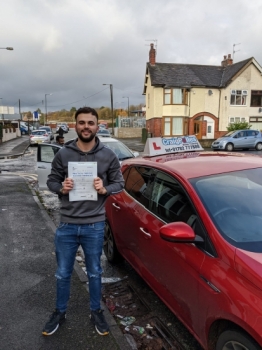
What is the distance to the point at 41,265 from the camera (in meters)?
4.09

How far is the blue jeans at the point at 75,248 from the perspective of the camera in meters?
2.58

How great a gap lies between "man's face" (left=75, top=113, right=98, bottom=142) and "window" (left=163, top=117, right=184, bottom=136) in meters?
29.8

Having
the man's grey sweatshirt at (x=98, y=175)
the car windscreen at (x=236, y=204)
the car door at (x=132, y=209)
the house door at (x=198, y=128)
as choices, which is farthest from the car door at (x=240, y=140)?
the man's grey sweatshirt at (x=98, y=175)

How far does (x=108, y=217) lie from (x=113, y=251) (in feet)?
1.58

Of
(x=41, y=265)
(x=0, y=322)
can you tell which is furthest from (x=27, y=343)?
(x=41, y=265)

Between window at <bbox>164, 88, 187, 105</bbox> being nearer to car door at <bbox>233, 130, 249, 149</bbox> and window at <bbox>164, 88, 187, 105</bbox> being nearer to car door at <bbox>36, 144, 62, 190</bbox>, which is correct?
car door at <bbox>233, 130, 249, 149</bbox>

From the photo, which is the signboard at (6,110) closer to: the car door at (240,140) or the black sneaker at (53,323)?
the car door at (240,140)

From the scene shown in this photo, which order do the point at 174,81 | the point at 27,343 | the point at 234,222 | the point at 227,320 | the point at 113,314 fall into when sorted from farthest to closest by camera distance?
the point at 174,81, the point at 113,314, the point at 27,343, the point at 234,222, the point at 227,320

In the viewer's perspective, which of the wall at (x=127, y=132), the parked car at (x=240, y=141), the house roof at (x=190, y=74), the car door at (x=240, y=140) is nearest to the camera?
the parked car at (x=240, y=141)

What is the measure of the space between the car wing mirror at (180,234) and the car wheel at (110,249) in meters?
1.98

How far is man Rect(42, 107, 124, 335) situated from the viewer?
2520mm

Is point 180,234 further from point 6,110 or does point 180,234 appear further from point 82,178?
point 6,110

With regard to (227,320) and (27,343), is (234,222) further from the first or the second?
(27,343)

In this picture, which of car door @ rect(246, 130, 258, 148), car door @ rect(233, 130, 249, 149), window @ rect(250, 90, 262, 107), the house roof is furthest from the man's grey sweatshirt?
window @ rect(250, 90, 262, 107)
